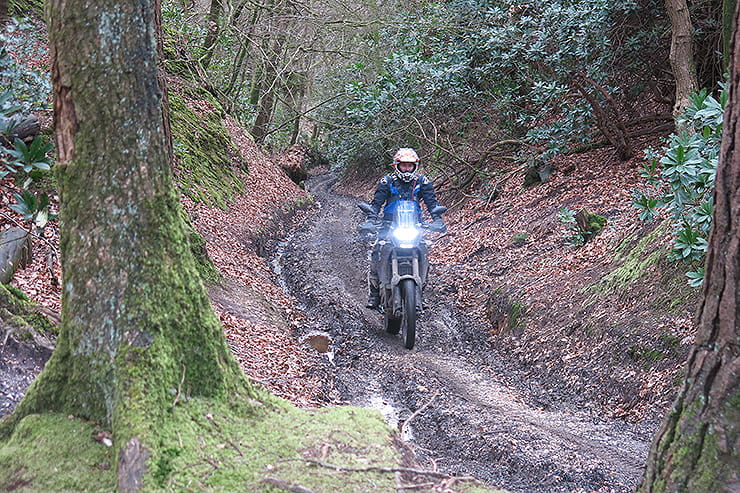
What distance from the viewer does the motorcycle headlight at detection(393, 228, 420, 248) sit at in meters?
7.91

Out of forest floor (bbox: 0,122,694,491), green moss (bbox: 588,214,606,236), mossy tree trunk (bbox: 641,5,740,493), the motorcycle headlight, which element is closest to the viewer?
mossy tree trunk (bbox: 641,5,740,493)

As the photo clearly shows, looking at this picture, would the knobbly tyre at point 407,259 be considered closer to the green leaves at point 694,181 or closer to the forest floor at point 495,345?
the forest floor at point 495,345

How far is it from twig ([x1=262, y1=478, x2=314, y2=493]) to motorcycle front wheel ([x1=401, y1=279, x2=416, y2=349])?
16.5 feet

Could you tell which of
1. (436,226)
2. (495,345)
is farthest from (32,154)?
(495,345)

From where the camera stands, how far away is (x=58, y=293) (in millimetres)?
5953

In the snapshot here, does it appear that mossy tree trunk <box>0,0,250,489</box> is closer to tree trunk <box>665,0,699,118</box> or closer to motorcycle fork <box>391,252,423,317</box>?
motorcycle fork <box>391,252,423,317</box>

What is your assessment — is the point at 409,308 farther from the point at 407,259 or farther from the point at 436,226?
the point at 436,226

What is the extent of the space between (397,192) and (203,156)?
30.5ft

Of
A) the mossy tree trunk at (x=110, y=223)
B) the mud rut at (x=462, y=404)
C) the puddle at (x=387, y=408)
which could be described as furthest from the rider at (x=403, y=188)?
the mossy tree trunk at (x=110, y=223)

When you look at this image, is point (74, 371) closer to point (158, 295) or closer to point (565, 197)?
point (158, 295)

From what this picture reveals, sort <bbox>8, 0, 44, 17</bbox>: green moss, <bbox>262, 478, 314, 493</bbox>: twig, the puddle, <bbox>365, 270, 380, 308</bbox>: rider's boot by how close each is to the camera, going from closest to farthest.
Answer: <bbox>262, 478, 314, 493</bbox>: twig → the puddle → <bbox>365, 270, 380, 308</bbox>: rider's boot → <bbox>8, 0, 44, 17</bbox>: green moss

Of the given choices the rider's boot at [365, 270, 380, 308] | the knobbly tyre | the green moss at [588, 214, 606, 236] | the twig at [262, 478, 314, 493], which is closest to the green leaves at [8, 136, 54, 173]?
the twig at [262, 478, 314, 493]

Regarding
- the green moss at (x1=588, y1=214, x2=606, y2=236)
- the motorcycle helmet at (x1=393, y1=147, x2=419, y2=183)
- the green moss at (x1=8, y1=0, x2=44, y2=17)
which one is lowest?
the green moss at (x1=588, y1=214, x2=606, y2=236)

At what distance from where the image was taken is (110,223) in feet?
9.90
